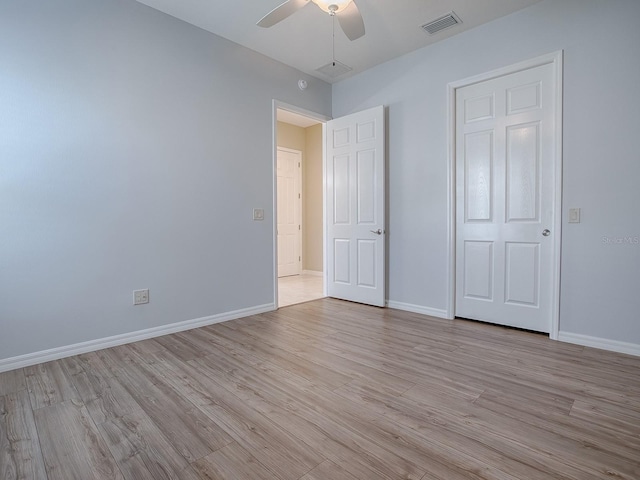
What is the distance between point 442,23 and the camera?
3.05 meters

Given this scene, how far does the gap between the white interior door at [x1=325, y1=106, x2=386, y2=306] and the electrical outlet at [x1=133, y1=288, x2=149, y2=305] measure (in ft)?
7.37

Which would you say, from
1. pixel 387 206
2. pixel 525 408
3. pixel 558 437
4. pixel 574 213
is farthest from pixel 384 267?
pixel 558 437

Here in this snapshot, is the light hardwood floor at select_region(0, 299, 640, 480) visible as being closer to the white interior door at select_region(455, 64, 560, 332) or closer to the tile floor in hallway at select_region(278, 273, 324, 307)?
the white interior door at select_region(455, 64, 560, 332)

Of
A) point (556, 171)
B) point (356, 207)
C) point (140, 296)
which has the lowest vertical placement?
point (140, 296)

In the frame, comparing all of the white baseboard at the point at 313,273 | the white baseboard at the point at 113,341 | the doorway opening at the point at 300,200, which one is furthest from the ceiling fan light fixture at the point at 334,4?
the white baseboard at the point at 313,273

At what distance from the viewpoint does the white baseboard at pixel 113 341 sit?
7.59 feet

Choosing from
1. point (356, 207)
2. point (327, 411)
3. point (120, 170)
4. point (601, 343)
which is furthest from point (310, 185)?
point (327, 411)

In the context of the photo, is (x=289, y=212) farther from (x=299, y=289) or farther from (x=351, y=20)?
(x=351, y=20)

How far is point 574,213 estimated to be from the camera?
2.68 meters

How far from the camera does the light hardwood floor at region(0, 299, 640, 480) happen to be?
53.7 inches

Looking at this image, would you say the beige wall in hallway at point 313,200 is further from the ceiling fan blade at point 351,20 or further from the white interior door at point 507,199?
the ceiling fan blade at point 351,20

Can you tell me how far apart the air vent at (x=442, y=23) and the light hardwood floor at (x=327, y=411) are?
2.84 metres

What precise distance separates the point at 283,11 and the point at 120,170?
175cm

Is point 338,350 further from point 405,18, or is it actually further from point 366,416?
point 405,18
